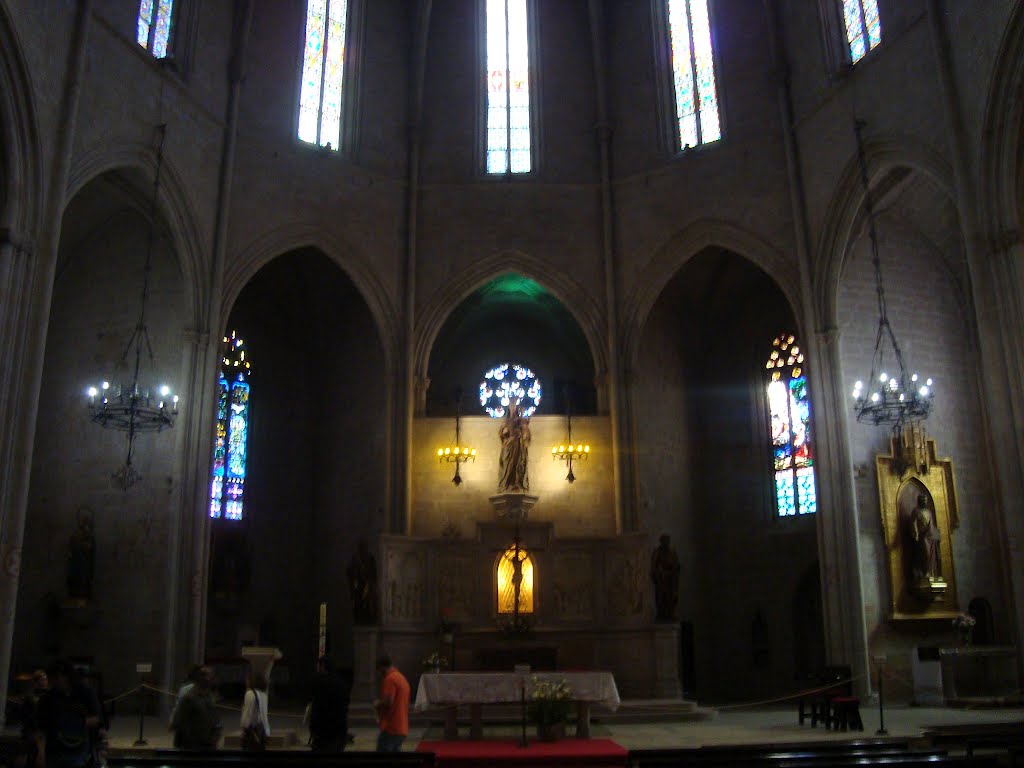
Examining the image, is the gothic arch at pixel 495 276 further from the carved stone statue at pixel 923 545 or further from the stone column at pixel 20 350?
the stone column at pixel 20 350

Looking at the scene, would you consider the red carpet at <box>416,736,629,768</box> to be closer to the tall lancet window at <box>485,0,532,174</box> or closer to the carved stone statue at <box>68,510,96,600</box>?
the carved stone statue at <box>68,510,96,600</box>

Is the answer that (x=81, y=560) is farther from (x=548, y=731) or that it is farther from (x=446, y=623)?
(x=548, y=731)

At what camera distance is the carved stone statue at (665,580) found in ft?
57.1

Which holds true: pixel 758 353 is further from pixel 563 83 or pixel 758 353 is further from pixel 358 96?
pixel 358 96

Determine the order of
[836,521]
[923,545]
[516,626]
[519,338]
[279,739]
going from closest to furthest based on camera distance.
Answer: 1. [279,739]
2. [836,521]
3. [923,545]
4. [516,626]
5. [519,338]

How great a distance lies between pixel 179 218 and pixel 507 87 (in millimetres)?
8664

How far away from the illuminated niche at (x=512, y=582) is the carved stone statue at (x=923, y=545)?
6984mm

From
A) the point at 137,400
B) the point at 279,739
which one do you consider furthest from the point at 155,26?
the point at 279,739

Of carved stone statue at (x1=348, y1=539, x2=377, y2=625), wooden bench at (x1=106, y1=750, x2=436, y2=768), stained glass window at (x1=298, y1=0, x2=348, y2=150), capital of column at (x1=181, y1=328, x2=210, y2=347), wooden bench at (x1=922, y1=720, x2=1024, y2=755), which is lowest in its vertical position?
wooden bench at (x1=922, y1=720, x2=1024, y2=755)

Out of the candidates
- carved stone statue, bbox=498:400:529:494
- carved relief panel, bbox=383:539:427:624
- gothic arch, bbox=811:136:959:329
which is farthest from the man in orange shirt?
gothic arch, bbox=811:136:959:329

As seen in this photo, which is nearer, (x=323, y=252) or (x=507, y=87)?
(x=323, y=252)

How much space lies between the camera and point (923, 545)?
17.2m

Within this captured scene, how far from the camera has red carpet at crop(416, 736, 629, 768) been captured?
33.6ft

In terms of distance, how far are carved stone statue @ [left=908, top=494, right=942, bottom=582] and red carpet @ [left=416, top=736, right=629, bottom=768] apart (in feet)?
26.4
